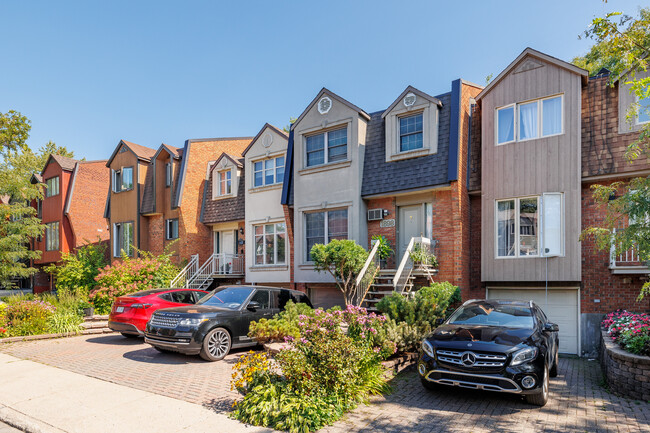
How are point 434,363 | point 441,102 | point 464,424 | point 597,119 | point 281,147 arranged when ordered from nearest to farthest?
point 464,424
point 434,363
point 597,119
point 441,102
point 281,147

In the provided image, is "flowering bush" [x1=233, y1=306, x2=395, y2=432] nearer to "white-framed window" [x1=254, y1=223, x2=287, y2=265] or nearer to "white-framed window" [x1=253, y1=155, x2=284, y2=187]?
"white-framed window" [x1=254, y1=223, x2=287, y2=265]

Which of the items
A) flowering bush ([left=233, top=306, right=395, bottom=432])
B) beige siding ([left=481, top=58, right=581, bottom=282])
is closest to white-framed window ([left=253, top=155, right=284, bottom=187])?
beige siding ([left=481, top=58, right=581, bottom=282])

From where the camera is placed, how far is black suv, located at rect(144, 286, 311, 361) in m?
8.79

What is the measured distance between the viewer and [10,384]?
25.0ft

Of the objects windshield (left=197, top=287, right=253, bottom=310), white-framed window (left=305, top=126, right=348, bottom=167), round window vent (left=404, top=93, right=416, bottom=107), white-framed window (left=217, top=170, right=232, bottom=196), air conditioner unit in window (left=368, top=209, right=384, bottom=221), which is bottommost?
windshield (left=197, top=287, right=253, bottom=310)

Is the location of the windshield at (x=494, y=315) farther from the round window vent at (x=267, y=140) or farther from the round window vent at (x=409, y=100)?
the round window vent at (x=267, y=140)

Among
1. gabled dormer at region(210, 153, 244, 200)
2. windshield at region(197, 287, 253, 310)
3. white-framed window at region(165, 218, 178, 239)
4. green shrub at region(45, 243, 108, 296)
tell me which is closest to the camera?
windshield at region(197, 287, 253, 310)

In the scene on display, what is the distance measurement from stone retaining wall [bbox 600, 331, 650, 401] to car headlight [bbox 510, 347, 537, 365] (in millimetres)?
1934

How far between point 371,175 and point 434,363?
8454 millimetres

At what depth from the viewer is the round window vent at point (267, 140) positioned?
17625 millimetres

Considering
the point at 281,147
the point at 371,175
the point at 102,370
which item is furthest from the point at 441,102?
the point at 102,370

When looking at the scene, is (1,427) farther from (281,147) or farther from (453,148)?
(281,147)

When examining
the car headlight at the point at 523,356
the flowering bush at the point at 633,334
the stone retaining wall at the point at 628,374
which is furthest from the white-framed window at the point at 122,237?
the stone retaining wall at the point at 628,374

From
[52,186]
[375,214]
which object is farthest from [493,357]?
[52,186]
